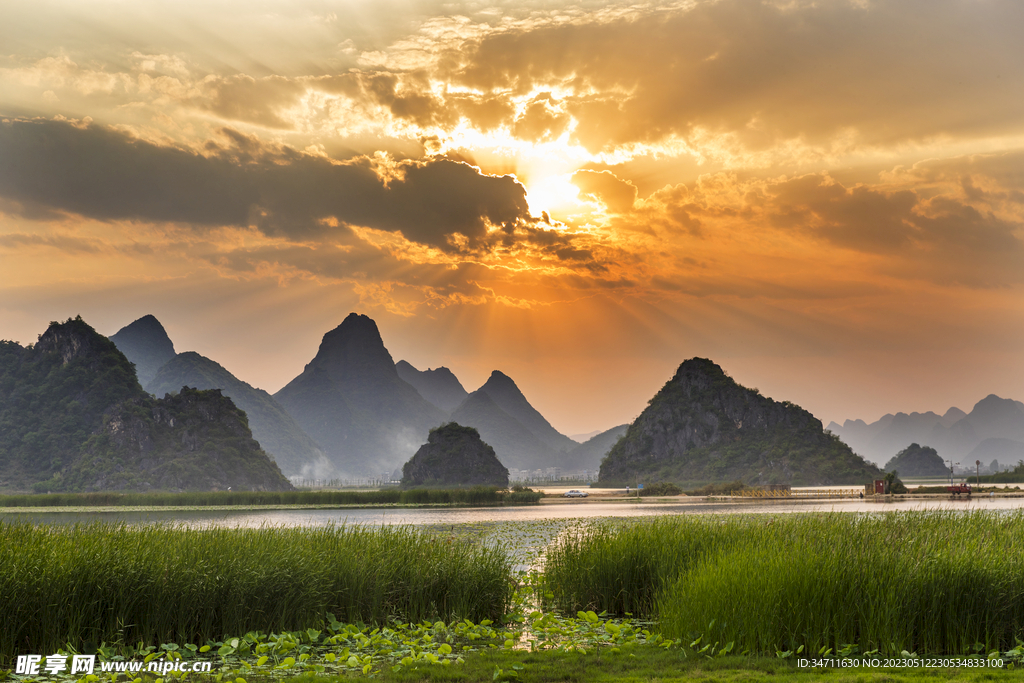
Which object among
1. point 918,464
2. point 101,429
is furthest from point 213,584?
point 918,464

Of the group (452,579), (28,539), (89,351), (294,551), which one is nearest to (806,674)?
(452,579)

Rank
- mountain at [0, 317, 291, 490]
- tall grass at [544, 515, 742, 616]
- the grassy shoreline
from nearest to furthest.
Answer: the grassy shoreline → tall grass at [544, 515, 742, 616] → mountain at [0, 317, 291, 490]

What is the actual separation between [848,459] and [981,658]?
481 feet

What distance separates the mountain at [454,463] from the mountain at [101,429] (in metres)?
31.3

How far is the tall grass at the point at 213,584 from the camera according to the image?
40.1 feet

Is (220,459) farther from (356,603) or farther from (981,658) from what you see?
(981,658)

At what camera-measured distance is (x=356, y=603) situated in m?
14.8

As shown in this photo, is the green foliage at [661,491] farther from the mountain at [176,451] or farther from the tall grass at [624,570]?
the tall grass at [624,570]

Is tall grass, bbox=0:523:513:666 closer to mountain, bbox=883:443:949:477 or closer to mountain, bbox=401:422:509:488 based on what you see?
mountain, bbox=401:422:509:488

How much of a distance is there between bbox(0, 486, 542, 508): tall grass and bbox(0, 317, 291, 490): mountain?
26.2m

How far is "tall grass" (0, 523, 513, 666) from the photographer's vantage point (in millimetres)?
12227

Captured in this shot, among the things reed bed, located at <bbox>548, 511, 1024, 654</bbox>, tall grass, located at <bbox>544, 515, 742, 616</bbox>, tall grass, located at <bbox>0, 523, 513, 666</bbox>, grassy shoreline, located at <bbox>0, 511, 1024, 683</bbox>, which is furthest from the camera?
tall grass, located at <bbox>544, 515, 742, 616</bbox>

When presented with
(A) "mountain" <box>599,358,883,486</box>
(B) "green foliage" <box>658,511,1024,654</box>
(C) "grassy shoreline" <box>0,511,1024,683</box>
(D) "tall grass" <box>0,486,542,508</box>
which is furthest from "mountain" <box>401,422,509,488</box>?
(B) "green foliage" <box>658,511,1024,654</box>

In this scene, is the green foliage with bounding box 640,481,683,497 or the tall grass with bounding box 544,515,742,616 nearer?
the tall grass with bounding box 544,515,742,616
